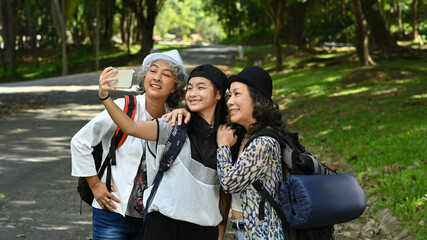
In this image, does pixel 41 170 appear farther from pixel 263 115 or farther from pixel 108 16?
pixel 108 16

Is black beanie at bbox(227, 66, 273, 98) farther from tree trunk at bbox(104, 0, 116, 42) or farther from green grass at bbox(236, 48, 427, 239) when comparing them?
tree trunk at bbox(104, 0, 116, 42)

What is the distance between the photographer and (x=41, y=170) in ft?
30.6

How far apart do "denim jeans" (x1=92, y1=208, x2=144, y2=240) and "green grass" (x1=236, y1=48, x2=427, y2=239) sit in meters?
3.14

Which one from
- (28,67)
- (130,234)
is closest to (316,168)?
(130,234)

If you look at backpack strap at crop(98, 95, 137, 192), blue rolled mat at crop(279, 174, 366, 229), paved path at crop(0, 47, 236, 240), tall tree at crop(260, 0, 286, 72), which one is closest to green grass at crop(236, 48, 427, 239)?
blue rolled mat at crop(279, 174, 366, 229)

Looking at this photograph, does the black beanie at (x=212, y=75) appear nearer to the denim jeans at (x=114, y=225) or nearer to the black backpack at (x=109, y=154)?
the black backpack at (x=109, y=154)

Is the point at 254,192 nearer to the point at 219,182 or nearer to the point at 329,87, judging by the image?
the point at 219,182

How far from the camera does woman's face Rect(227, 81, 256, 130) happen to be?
324 centimetres

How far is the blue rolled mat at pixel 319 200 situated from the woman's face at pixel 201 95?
0.66 meters

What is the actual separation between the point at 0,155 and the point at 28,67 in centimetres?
4592

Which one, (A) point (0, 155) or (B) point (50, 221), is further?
(A) point (0, 155)

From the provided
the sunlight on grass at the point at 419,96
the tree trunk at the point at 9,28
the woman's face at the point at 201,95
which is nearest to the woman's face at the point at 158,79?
the woman's face at the point at 201,95

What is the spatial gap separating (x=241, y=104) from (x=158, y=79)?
60cm

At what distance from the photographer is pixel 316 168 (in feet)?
10.2
